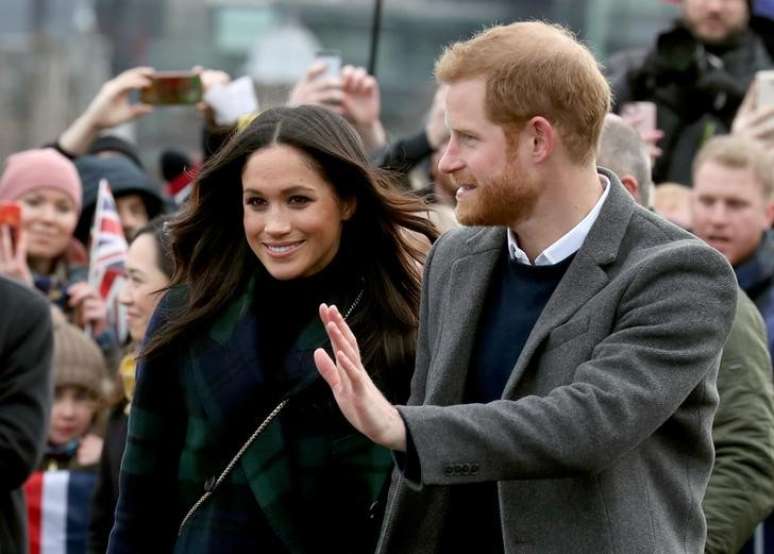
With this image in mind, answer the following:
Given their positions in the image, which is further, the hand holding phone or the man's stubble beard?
the hand holding phone

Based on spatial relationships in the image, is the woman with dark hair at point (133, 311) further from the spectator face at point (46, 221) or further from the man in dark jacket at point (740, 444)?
the spectator face at point (46, 221)

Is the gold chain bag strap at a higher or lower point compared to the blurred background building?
higher

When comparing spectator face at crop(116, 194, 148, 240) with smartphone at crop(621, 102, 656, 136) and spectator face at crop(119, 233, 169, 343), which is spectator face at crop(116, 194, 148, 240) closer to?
smartphone at crop(621, 102, 656, 136)

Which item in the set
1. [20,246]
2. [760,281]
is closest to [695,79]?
[760,281]

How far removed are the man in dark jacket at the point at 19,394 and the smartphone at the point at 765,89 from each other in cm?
299

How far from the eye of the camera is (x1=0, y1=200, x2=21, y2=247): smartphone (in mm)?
7773

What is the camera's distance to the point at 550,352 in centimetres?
419

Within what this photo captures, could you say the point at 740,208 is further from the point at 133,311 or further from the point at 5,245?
the point at 5,245

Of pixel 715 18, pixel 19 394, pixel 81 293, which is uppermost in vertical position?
pixel 715 18

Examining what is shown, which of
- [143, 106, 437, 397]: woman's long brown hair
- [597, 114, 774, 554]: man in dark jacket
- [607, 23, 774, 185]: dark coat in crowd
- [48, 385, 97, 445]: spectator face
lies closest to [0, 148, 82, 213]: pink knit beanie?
[48, 385, 97, 445]: spectator face

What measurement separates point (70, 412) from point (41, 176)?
1175 millimetres

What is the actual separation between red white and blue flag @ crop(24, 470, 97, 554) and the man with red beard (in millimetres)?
3226

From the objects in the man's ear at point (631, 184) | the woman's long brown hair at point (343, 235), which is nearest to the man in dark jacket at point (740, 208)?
the man's ear at point (631, 184)

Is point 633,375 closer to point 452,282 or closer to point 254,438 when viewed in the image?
point 452,282
